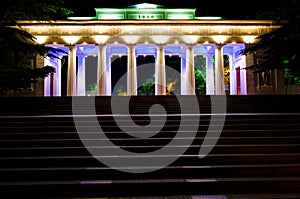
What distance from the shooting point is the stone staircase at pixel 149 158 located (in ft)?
22.8

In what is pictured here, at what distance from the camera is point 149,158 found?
26.8 feet

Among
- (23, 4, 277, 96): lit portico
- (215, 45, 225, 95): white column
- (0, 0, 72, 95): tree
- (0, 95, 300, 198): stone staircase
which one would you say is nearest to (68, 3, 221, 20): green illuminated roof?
(23, 4, 277, 96): lit portico

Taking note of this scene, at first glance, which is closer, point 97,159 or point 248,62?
point 97,159

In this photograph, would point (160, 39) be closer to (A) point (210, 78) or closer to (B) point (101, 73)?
(B) point (101, 73)

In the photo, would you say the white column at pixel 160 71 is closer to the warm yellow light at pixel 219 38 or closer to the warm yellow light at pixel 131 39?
the warm yellow light at pixel 131 39

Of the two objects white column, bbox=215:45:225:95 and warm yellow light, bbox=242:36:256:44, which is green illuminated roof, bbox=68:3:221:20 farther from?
warm yellow light, bbox=242:36:256:44

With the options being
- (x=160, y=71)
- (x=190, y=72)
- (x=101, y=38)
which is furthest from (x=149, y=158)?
(x=190, y=72)

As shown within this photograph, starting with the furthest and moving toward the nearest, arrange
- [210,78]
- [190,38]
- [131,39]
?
[210,78], [190,38], [131,39]

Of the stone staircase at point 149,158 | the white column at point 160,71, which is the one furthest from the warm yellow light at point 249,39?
the stone staircase at point 149,158

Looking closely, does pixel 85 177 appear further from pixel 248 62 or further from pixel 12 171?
pixel 248 62

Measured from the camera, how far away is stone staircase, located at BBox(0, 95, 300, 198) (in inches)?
273

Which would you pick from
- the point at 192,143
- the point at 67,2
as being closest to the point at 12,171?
the point at 192,143

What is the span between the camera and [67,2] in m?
44.9

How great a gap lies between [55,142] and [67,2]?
131ft
